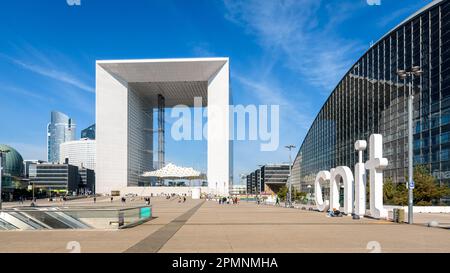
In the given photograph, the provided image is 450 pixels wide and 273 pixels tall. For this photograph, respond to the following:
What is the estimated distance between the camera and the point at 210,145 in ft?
455

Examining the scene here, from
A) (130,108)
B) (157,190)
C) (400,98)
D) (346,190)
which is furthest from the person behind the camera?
(130,108)

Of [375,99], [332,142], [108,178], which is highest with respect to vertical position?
[375,99]

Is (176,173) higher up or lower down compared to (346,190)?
lower down

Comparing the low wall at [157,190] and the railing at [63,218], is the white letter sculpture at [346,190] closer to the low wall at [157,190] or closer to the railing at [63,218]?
the railing at [63,218]

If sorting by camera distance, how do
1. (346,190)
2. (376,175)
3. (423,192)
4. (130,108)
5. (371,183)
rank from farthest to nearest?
(130,108) < (423,192) < (346,190) < (371,183) < (376,175)

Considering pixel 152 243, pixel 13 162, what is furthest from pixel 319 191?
pixel 13 162

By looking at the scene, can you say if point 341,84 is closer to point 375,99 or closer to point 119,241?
point 375,99

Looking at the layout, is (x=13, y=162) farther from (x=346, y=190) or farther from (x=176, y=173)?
(x=346, y=190)

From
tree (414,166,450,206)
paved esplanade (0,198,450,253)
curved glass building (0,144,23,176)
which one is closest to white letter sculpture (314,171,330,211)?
tree (414,166,450,206)

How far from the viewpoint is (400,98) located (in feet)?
222

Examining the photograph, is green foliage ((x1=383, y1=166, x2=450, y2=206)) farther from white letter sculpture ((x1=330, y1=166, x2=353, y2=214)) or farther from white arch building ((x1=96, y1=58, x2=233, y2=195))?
white arch building ((x1=96, y1=58, x2=233, y2=195))

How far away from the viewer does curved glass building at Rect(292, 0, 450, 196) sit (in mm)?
57062
